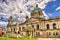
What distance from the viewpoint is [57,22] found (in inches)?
203

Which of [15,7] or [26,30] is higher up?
[15,7]

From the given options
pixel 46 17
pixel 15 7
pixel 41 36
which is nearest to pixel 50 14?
A: pixel 46 17

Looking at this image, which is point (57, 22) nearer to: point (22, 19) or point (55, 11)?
point (55, 11)

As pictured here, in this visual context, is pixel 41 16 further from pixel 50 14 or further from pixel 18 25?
pixel 18 25

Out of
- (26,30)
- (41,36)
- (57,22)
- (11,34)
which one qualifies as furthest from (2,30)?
(57,22)

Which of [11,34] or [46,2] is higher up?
[46,2]

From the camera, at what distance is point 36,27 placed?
5.34 meters

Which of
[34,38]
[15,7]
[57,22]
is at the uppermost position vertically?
[15,7]

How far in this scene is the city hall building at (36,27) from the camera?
17.1ft

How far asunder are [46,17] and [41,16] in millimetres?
116

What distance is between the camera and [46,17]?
5293mm

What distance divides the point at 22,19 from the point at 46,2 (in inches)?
27.0

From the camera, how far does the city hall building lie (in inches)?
205

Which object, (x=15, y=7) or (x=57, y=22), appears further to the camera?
(x=15, y=7)
